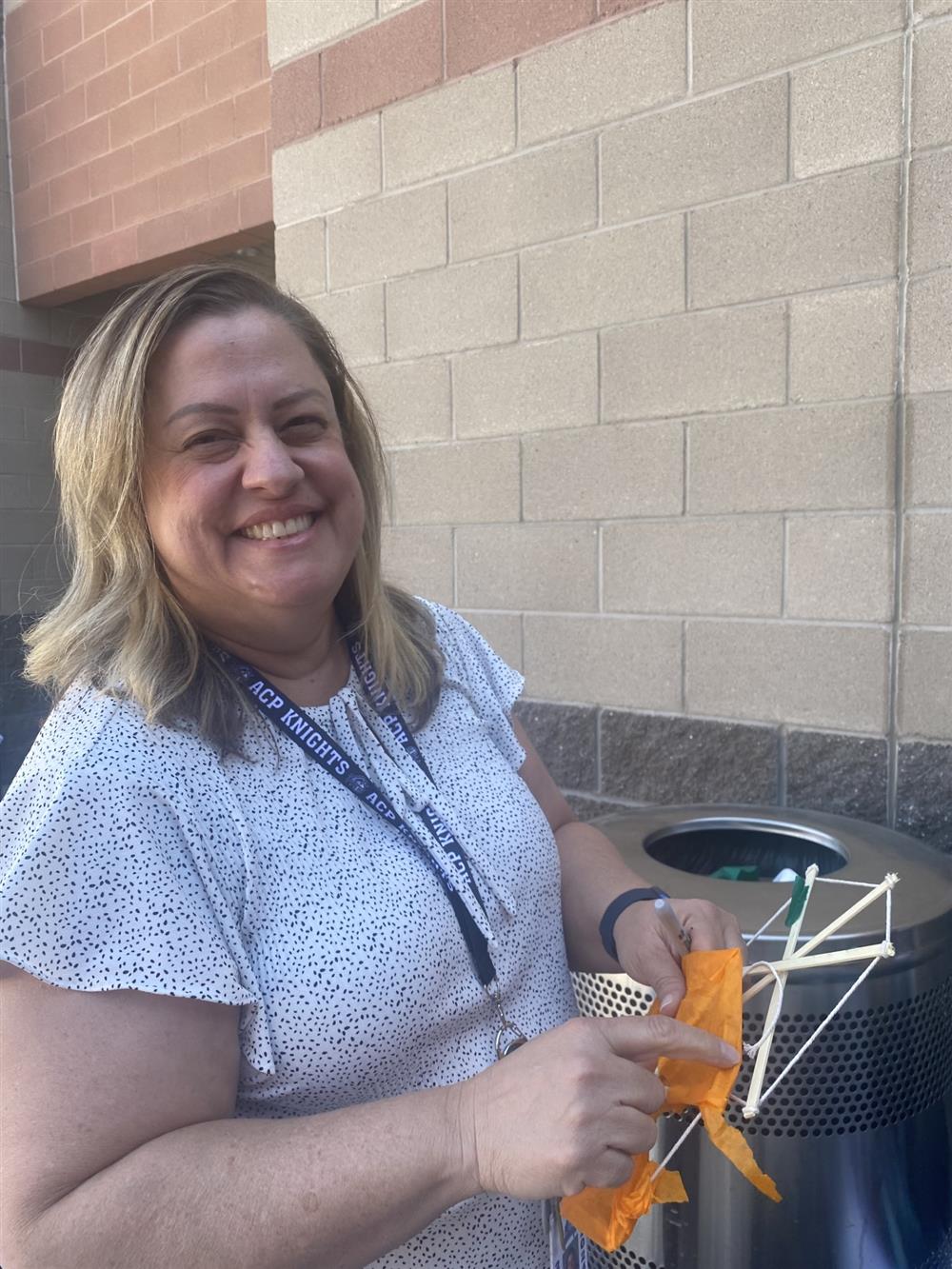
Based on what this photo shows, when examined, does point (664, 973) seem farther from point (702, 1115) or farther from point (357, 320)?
point (357, 320)

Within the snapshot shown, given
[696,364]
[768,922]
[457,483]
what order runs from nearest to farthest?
[768,922]
[696,364]
[457,483]

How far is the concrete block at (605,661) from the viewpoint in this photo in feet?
9.54

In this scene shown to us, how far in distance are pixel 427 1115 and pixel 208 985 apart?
268mm

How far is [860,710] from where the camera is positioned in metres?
2.53

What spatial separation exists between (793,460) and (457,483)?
1154 millimetres

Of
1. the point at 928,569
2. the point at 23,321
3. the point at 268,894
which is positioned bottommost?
the point at 268,894

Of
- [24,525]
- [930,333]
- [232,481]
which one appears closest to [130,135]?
[24,525]

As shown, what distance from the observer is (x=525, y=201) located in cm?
308

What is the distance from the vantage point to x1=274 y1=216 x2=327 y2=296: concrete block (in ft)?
12.0

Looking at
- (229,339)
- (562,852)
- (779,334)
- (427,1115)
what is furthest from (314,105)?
(427,1115)

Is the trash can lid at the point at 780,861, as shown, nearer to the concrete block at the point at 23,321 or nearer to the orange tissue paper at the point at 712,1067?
the orange tissue paper at the point at 712,1067

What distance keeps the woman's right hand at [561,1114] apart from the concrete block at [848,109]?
2219mm

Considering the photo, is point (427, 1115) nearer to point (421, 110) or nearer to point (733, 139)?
point (733, 139)

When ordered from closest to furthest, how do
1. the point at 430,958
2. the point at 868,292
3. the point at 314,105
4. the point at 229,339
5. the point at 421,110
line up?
the point at 430,958, the point at 229,339, the point at 868,292, the point at 421,110, the point at 314,105
